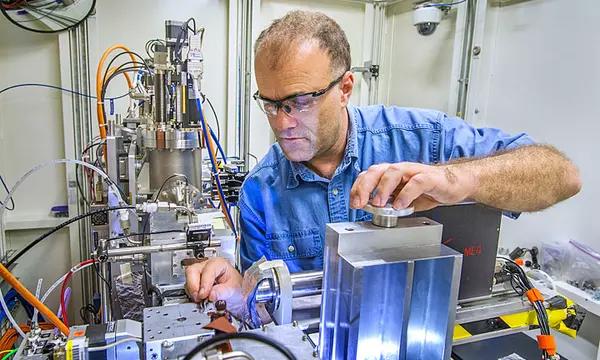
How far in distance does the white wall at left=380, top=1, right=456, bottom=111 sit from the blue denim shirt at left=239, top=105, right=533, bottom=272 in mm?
1574

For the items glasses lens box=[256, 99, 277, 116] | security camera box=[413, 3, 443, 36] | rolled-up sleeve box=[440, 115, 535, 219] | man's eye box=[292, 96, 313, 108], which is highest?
security camera box=[413, 3, 443, 36]

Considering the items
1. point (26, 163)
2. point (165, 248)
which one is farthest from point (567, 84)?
point (26, 163)

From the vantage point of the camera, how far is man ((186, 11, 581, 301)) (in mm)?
805

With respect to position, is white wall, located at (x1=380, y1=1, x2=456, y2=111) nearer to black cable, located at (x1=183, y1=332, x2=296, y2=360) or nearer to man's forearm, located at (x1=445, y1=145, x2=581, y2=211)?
man's forearm, located at (x1=445, y1=145, x2=581, y2=211)

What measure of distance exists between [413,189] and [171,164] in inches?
42.5

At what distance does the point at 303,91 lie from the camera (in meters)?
0.97

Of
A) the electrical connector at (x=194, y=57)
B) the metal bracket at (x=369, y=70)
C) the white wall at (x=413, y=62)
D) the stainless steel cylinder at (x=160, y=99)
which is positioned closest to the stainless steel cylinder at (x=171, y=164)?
the stainless steel cylinder at (x=160, y=99)

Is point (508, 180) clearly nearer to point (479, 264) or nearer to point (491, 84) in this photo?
point (479, 264)

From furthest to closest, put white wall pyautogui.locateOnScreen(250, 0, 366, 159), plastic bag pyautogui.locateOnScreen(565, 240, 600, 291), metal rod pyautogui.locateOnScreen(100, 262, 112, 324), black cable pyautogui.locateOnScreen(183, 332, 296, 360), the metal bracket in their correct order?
the metal bracket, white wall pyautogui.locateOnScreen(250, 0, 366, 159), plastic bag pyautogui.locateOnScreen(565, 240, 600, 291), metal rod pyautogui.locateOnScreen(100, 262, 112, 324), black cable pyautogui.locateOnScreen(183, 332, 296, 360)

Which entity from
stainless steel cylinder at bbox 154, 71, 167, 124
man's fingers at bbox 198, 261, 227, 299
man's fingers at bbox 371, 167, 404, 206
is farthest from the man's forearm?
stainless steel cylinder at bbox 154, 71, 167, 124

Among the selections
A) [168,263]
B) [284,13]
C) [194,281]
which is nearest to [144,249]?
[168,263]

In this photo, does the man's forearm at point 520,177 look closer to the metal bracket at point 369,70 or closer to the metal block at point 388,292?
the metal block at point 388,292

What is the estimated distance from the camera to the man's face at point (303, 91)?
0.96 metres

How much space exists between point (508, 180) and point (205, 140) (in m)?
1.21
